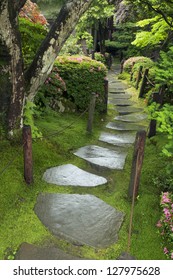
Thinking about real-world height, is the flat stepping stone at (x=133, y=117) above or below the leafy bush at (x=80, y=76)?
below

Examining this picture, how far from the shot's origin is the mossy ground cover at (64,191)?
12.1ft

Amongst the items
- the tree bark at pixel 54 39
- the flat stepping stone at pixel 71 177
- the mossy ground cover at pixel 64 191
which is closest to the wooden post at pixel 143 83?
the mossy ground cover at pixel 64 191

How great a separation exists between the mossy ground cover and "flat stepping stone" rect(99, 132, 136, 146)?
0.43 m

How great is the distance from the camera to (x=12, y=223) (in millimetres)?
3998

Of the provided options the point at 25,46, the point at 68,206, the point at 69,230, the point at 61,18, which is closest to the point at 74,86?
the point at 25,46

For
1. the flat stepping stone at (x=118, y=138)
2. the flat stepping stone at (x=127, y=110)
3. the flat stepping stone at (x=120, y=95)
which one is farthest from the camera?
the flat stepping stone at (x=120, y=95)

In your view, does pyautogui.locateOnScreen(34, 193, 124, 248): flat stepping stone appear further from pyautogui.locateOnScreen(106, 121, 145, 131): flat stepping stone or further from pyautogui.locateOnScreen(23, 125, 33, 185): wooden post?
pyautogui.locateOnScreen(106, 121, 145, 131): flat stepping stone

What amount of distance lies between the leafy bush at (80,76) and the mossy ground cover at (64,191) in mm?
2030

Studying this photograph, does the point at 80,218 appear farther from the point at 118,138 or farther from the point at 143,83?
the point at 143,83

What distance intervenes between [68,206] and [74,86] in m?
5.49

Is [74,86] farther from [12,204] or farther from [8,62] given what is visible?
[12,204]

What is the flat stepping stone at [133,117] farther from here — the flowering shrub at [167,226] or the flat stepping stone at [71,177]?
the flowering shrub at [167,226]

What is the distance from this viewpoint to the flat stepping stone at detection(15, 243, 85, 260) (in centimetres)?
336

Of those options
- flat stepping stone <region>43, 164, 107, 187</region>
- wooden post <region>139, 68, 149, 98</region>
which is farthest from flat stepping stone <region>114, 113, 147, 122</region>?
flat stepping stone <region>43, 164, 107, 187</region>
